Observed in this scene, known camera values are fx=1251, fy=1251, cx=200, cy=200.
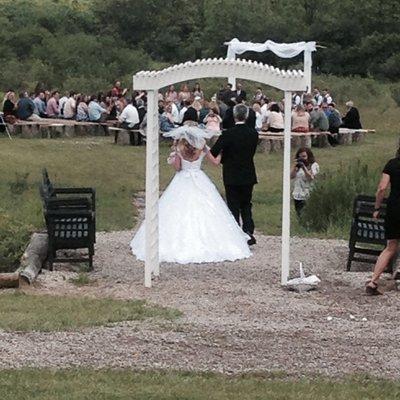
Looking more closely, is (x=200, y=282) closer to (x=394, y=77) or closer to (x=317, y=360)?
(x=317, y=360)

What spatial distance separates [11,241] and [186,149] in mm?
2440

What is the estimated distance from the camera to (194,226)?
14.6 meters

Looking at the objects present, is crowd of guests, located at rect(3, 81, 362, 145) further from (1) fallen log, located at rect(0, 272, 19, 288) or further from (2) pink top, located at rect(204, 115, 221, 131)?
(1) fallen log, located at rect(0, 272, 19, 288)

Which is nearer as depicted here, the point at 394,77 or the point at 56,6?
the point at 394,77

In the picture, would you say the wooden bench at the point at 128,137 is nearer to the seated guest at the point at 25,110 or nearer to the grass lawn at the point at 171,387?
the seated guest at the point at 25,110

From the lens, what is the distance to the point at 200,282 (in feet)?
42.1

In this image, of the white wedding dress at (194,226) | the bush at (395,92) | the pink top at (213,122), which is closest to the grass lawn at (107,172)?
the pink top at (213,122)

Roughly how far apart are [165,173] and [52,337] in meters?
15.8

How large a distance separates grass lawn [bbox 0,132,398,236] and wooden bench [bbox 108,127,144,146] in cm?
29

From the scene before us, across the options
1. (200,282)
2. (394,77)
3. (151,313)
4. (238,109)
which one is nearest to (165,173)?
(238,109)

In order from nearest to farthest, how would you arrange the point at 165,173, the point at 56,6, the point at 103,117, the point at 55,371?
the point at 55,371
the point at 165,173
the point at 103,117
the point at 56,6

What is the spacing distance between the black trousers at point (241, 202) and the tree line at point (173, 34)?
36.6m

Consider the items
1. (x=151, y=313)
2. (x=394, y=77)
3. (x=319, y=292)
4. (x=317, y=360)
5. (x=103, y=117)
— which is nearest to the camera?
(x=317, y=360)

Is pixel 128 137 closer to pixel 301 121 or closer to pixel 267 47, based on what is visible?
pixel 301 121
